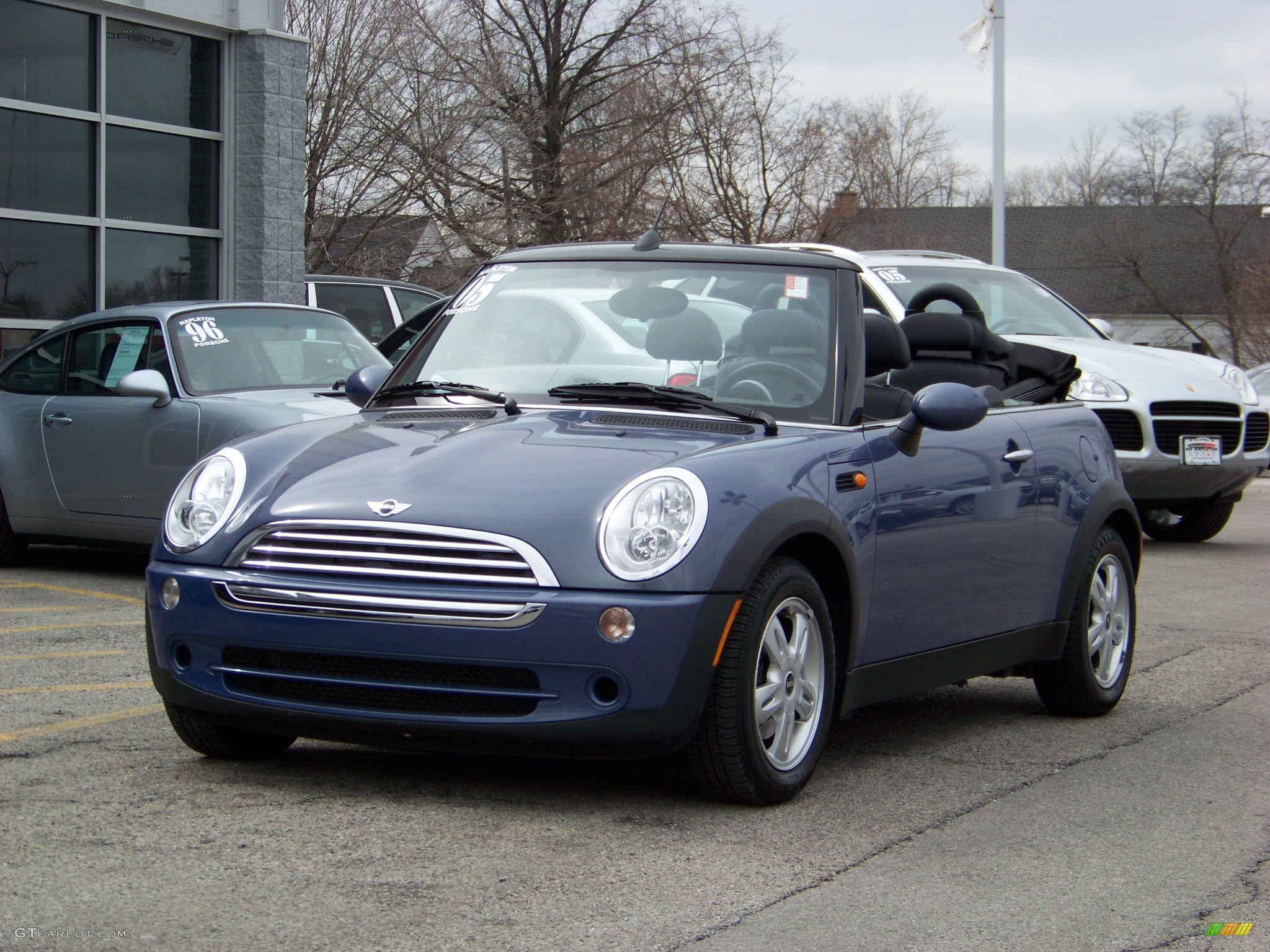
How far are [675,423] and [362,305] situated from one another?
1112cm

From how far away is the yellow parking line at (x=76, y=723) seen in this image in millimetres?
5199

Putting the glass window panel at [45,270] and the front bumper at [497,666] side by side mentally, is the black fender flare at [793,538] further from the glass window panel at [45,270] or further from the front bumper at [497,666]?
the glass window panel at [45,270]

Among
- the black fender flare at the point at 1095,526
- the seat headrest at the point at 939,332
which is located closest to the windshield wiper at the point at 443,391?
the black fender flare at the point at 1095,526

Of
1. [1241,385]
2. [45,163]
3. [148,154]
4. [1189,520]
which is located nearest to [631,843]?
[1241,385]

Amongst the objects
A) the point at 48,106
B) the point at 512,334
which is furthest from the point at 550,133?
the point at 512,334

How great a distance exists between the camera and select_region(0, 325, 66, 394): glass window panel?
980 centimetres

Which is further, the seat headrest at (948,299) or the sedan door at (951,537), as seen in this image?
the seat headrest at (948,299)

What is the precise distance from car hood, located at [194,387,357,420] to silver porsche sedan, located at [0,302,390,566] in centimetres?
1

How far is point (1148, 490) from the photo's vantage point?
11.8 meters

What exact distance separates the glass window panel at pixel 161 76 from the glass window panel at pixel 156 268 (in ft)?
3.62

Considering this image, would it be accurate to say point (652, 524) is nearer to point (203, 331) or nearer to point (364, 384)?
point (364, 384)

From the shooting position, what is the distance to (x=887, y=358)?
5484 millimetres

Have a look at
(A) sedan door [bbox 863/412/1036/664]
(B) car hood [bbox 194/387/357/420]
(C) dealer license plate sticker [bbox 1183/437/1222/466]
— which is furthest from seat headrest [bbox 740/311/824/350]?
(C) dealer license plate sticker [bbox 1183/437/1222/466]

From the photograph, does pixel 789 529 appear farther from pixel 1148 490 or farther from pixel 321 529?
pixel 1148 490
